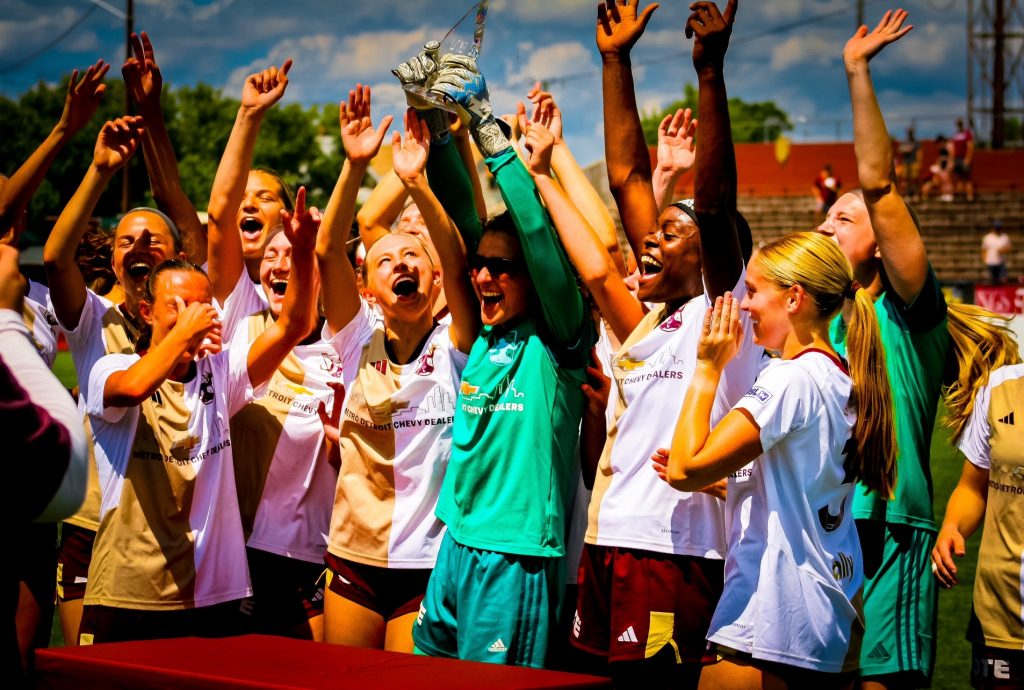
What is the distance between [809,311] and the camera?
11.4 ft

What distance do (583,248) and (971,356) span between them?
5.14 ft

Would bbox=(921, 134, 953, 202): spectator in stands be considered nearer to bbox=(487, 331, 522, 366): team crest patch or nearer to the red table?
bbox=(487, 331, 522, 366): team crest patch

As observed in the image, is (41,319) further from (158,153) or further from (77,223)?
(158,153)

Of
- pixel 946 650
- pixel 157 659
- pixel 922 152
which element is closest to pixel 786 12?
pixel 922 152

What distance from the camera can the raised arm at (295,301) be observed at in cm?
449

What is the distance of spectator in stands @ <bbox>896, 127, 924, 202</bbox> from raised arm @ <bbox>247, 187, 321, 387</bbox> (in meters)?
31.5

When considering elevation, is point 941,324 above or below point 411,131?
below

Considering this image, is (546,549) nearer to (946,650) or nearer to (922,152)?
(946,650)

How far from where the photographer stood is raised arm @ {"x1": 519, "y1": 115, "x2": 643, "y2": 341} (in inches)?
155

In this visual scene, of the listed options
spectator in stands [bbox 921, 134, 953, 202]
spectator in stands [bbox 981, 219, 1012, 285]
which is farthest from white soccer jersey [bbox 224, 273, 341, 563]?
spectator in stands [bbox 921, 134, 953, 202]

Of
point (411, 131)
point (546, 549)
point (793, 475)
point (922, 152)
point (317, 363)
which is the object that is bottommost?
point (546, 549)

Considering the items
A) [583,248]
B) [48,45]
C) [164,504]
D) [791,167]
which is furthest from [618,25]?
[791,167]

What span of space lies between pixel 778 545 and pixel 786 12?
2271 inches

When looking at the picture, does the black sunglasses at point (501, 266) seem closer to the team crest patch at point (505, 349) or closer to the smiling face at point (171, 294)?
the team crest patch at point (505, 349)
